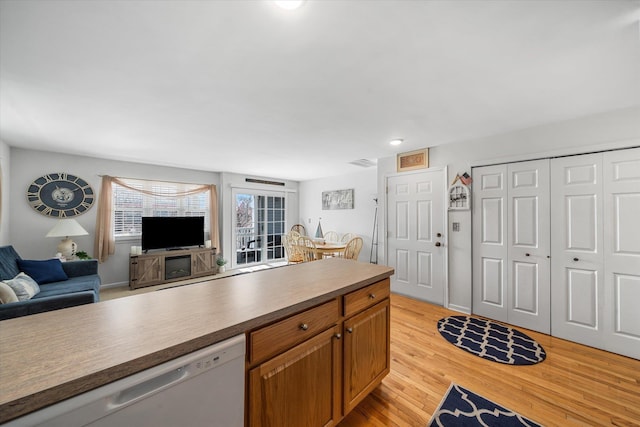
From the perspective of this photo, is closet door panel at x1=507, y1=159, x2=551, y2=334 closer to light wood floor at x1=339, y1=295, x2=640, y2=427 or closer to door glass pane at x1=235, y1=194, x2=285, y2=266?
light wood floor at x1=339, y1=295, x2=640, y2=427

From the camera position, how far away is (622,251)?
2379 mm

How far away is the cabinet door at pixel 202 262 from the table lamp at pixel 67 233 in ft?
5.93

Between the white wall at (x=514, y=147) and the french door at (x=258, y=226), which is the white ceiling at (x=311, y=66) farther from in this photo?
the french door at (x=258, y=226)

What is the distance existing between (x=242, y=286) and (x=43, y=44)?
197 cm

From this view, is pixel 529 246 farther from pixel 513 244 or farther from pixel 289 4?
pixel 289 4

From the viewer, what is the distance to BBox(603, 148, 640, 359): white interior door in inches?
91.0

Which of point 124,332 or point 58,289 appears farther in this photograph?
point 58,289

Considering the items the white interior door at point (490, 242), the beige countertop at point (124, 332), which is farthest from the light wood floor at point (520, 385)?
the beige countertop at point (124, 332)

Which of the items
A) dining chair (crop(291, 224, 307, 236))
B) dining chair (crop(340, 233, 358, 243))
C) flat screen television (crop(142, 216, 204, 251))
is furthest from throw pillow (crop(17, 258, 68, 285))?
dining chair (crop(340, 233, 358, 243))

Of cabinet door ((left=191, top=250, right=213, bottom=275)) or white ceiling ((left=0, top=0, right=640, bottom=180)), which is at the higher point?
white ceiling ((left=0, top=0, right=640, bottom=180))

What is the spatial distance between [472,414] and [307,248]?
343 cm

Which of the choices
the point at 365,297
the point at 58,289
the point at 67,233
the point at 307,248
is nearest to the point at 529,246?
the point at 365,297

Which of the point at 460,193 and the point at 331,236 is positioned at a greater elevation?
the point at 460,193

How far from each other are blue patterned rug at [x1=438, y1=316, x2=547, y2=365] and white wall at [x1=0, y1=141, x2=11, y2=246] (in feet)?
19.9
